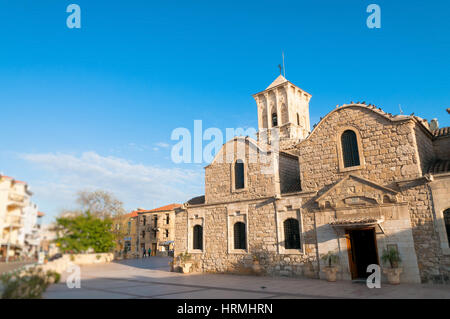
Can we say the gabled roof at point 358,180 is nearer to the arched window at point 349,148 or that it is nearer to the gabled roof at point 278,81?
the arched window at point 349,148

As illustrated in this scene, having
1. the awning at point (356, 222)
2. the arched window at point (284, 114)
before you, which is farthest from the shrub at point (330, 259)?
the arched window at point (284, 114)

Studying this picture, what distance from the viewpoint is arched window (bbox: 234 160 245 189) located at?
65.2 feet

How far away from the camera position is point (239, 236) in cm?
1895

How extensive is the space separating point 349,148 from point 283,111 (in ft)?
51.8

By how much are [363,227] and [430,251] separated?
8.60ft

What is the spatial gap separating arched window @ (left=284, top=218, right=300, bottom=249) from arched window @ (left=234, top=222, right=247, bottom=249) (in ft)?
9.43

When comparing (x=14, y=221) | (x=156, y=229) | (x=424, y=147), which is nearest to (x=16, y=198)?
(x=14, y=221)

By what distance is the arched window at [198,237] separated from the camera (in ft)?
68.1

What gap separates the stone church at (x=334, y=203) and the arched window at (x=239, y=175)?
0.22 feet

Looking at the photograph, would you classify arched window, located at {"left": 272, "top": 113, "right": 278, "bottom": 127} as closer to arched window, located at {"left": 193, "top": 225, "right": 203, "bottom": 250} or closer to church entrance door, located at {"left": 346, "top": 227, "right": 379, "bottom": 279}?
arched window, located at {"left": 193, "top": 225, "right": 203, "bottom": 250}

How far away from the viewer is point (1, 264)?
20.8ft

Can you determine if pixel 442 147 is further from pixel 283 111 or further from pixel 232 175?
pixel 283 111

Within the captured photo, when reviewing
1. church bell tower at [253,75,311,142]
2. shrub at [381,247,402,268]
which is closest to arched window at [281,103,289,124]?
church bell tower at [253,75,311,142]
